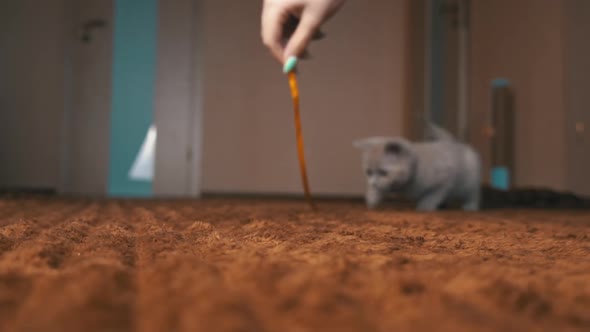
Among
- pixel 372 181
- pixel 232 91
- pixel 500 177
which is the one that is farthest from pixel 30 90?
pixel 500 177

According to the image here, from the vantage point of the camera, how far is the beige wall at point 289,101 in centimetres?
319

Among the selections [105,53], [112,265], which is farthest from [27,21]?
[112,265]

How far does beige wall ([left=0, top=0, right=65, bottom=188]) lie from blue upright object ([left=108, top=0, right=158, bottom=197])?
1.25ft

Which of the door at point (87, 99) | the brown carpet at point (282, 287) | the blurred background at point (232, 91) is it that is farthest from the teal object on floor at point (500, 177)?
the door at point (87, 99)

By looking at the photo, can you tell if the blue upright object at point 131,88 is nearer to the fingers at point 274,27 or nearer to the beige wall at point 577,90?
the fingers at point 274,27

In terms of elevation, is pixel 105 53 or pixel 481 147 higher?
pixel 105 53

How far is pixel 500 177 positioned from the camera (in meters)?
2.98

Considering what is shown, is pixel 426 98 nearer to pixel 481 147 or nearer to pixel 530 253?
pixel 481 147

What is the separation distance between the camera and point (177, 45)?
10.7 ft

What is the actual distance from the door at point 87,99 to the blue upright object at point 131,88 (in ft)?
0.33

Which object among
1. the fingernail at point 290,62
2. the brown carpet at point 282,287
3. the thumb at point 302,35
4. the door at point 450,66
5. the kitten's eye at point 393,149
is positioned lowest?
the brown carpet at point 282,287

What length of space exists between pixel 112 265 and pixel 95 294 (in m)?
0.10

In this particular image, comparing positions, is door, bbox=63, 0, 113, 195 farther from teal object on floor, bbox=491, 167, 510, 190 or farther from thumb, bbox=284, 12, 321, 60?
teal object on floor, bbox=491, 167, 510, 190

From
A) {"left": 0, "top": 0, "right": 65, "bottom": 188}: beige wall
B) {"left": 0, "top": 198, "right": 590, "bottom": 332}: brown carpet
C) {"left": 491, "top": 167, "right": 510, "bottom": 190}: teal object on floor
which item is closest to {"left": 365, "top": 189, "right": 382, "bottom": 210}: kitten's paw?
{"left": 0, "top": 198, "right": 590, "bottom": 332}: brown carpet
